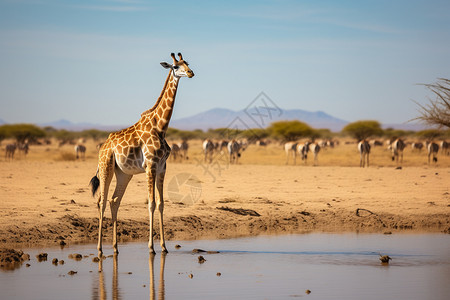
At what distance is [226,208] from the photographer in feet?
48.6

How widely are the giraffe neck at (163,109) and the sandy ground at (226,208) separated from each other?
2.50 metres

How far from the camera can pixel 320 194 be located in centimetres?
1822

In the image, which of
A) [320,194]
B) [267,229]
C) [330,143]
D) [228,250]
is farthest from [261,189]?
[330,143]

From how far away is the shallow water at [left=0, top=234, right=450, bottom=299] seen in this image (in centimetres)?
786

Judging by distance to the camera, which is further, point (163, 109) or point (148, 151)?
point (163, 109)

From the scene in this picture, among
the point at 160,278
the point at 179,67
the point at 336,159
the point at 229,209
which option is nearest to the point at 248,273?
the point at 160,278

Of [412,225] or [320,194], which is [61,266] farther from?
[320,194]

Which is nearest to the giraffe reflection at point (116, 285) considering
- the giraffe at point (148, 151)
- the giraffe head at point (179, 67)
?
the giraffe at point (148, 151)

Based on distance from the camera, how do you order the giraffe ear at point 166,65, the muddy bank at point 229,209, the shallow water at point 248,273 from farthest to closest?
the muddy bank at point 229,209 → the giraffe ear at point 166,65 → the shallow water at point 248,273

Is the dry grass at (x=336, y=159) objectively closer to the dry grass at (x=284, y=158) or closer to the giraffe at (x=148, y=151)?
the dry grass at (x=284, y=158)

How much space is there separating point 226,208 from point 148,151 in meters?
4.81

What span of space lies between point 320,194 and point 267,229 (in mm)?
4920

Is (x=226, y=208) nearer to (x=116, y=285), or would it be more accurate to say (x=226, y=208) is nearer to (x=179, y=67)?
(x=179, y=67)

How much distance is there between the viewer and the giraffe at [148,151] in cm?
1035
